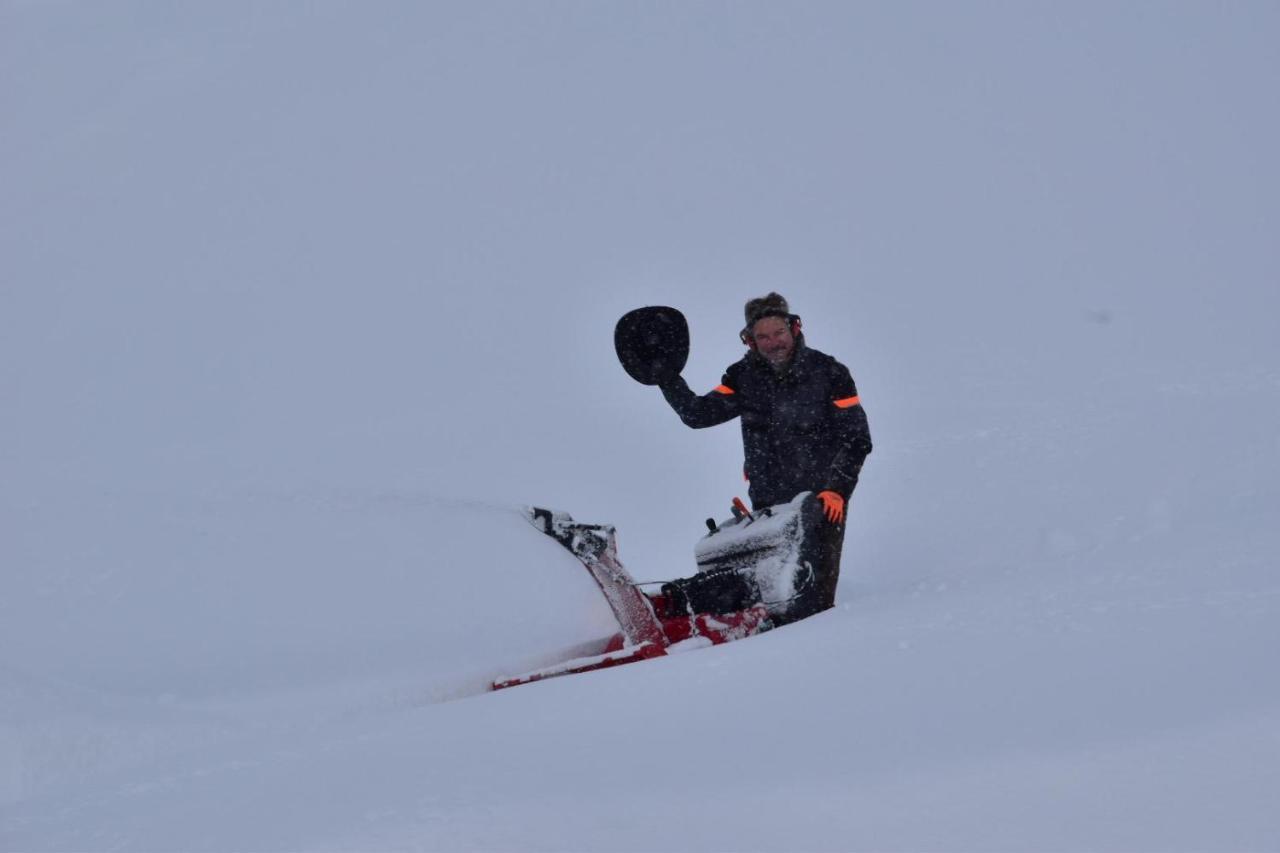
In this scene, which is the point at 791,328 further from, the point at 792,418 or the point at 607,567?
the point at 607,567

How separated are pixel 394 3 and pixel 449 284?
9.68 m

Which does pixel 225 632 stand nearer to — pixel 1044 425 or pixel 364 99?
pixel 1044 425

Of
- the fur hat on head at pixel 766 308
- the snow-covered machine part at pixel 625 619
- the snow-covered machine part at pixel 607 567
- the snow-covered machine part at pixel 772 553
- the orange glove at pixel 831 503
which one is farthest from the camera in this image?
the fur hat on head at pixel 766 308

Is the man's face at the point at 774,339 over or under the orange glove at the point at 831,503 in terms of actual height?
over

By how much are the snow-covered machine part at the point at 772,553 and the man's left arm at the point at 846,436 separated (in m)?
0.17

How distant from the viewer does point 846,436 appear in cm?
501

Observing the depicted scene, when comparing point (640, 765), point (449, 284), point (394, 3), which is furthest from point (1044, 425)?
point (394, 3)

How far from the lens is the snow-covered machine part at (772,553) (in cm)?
469

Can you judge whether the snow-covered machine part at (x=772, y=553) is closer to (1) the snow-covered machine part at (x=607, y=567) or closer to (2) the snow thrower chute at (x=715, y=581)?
(2) the snow thrower chute at (x=715, y=581)

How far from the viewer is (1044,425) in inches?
318

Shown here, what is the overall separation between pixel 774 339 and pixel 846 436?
477 mm

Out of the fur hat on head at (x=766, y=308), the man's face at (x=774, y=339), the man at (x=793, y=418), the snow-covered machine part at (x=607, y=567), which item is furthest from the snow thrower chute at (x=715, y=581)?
the fur hat on head at (x=766, y=308)

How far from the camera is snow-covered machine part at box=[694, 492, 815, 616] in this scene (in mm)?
4691

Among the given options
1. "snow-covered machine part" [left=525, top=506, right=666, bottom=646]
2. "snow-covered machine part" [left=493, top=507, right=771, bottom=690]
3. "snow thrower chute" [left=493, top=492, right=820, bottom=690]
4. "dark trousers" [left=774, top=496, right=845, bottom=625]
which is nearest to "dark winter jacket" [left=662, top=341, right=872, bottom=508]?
"dark trousers" [left=774, top=496, right=845, bottom=625]
